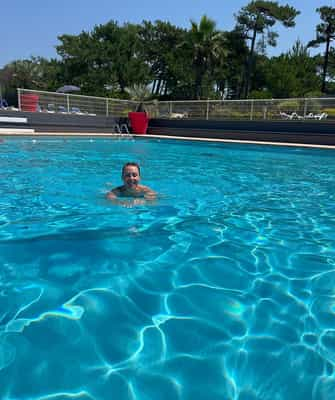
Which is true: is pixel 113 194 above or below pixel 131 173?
below

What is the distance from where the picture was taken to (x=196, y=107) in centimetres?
1959

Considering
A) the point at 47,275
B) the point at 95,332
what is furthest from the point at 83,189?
the point at 95,332

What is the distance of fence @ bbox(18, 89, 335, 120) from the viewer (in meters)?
16.2

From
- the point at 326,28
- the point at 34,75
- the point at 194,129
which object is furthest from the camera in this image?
the point at 34,75

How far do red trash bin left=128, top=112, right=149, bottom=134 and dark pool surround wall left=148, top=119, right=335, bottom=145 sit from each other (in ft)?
2.35

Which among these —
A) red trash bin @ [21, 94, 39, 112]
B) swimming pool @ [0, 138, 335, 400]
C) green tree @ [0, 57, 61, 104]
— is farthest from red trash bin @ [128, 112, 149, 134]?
green tree @ [0, 57, 61, 104]

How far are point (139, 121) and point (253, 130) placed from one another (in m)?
6.46

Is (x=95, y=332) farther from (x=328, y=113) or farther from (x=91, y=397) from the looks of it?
(x=328, y=113)

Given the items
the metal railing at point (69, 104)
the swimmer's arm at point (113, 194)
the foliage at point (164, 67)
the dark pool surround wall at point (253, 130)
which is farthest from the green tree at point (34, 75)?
the swimmer's arm at point (113, 194)

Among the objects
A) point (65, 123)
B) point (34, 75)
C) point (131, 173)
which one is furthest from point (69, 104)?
point (34, 75)

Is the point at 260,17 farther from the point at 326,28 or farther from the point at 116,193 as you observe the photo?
the point at 116,193

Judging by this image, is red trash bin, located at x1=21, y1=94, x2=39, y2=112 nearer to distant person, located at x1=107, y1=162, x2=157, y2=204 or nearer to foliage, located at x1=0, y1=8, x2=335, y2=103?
distant person, located at x1=107, y1=162, x2=157, y2=204

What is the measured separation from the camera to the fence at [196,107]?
16.2m

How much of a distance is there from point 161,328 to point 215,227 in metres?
2.09
